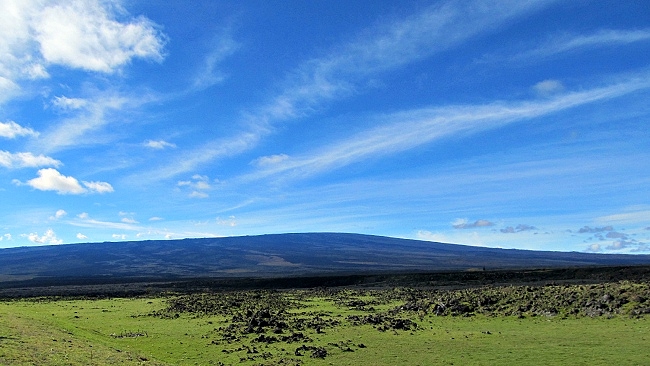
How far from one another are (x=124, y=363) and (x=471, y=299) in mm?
32706

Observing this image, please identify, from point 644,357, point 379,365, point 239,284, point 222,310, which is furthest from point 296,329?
point 239,284

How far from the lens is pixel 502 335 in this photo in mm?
30266

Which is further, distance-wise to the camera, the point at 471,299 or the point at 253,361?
the point at 471,299

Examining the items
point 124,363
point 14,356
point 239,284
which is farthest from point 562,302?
point 239,284

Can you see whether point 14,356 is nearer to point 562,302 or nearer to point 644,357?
point 644,357

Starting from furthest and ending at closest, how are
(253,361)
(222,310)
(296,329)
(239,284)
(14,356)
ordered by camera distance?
(239,284) < (222,310) < (296,329) < (253,361) < (14,356)

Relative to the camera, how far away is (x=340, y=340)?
30.2 meters

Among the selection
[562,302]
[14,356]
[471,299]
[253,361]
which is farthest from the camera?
[471,299]

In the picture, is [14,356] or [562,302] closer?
[14,356]

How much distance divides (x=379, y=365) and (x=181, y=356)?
478 inches

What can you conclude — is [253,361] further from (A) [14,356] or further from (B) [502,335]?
(B) [502,335]

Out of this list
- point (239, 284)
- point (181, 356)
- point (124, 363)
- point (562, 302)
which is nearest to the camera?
point (124, 363)

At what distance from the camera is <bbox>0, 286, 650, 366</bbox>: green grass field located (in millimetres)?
23562

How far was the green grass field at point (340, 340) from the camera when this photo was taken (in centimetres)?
2356
